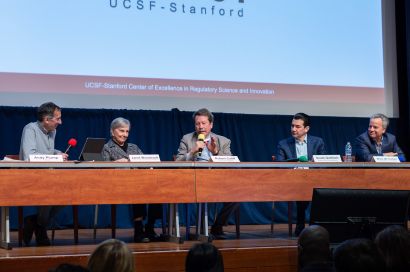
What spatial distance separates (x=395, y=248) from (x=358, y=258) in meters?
0.26

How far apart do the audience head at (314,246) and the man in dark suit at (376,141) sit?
9.52 ft

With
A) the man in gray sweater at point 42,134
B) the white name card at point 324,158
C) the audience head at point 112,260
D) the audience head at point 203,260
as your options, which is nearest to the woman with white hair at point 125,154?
the man in gray sweater at point 42,134

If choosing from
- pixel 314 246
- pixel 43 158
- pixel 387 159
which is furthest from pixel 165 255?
pixel 387 159

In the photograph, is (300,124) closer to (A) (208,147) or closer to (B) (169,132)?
(A) (208,147)

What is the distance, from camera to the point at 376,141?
5859mm

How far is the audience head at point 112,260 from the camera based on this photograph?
7.44 ft

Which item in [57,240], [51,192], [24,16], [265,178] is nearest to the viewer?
[51,192]

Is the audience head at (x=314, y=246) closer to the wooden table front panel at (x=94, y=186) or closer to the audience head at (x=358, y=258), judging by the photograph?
the audience head at (x=358, y=258)

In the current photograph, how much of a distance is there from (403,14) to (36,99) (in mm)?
3991

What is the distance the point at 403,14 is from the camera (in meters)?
7.28

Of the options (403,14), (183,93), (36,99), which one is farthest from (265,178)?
(403,14)

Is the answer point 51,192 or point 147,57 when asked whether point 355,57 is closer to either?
point 147,57

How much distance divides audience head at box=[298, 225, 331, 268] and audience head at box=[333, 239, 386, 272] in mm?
479

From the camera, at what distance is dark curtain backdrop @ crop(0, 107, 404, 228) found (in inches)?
248
